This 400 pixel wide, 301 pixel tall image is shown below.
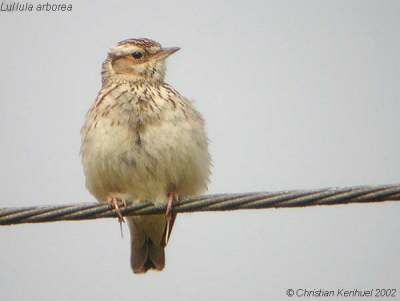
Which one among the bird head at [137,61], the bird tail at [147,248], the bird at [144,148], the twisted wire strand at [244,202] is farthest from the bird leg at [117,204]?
the bird head at [137,61]

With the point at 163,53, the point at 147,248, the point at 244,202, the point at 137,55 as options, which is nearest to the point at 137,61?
the point at 137,55

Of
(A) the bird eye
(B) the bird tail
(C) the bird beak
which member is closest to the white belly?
(B) the bird tail

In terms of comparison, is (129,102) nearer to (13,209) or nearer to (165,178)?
(165,178)

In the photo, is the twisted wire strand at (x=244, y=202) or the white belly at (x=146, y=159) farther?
the white belly at (x=146, y=159)

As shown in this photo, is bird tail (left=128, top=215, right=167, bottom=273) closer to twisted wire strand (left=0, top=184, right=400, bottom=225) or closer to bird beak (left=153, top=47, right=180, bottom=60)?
bird beak (left=153, top=47, right=180, bottom=60)

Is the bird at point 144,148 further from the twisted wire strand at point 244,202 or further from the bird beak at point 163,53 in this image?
the twisted wire strand at point 244,202
